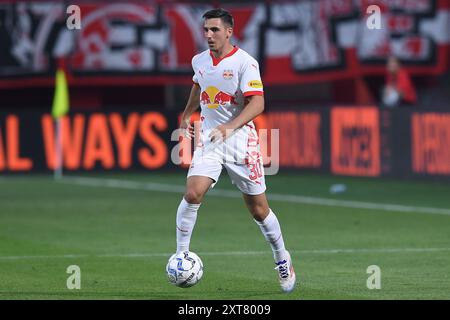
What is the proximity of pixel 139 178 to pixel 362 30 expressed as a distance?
5493 millimetres

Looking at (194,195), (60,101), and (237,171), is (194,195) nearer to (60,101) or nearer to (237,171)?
(237,171)

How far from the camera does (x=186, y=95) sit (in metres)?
33.2

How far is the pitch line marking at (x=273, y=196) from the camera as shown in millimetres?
19719

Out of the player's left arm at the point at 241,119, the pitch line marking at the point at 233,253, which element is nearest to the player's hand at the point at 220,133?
the player's left arm at the point at 241,119

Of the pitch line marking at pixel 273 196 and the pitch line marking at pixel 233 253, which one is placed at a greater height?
the pitch line marking at pixel 233 253

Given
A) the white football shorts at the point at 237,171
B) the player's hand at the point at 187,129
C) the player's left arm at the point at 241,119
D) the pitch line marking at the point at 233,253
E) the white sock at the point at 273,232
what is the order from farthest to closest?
the pitch line marking at the point at 233,253
the player's hand at the point at 187,129
the white sock at the point at 273,232
the white football shorts at the point at 237,171
the player's left arm at the point at 241,119

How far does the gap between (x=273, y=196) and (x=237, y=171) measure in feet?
37.0

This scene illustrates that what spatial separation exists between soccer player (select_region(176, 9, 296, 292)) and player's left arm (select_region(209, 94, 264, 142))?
11 mm

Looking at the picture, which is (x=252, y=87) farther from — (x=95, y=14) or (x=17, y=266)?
(x=95, y=14)

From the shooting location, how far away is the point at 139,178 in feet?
91.1

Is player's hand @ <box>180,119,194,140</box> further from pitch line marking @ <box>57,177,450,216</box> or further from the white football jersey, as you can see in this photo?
pitch line marking @ <box>57,177,450,216</box>

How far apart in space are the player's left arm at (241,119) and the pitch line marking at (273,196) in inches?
312

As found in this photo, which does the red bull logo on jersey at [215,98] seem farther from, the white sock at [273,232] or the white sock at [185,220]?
the white sock at [273,232]

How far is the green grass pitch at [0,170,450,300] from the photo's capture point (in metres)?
11.7
